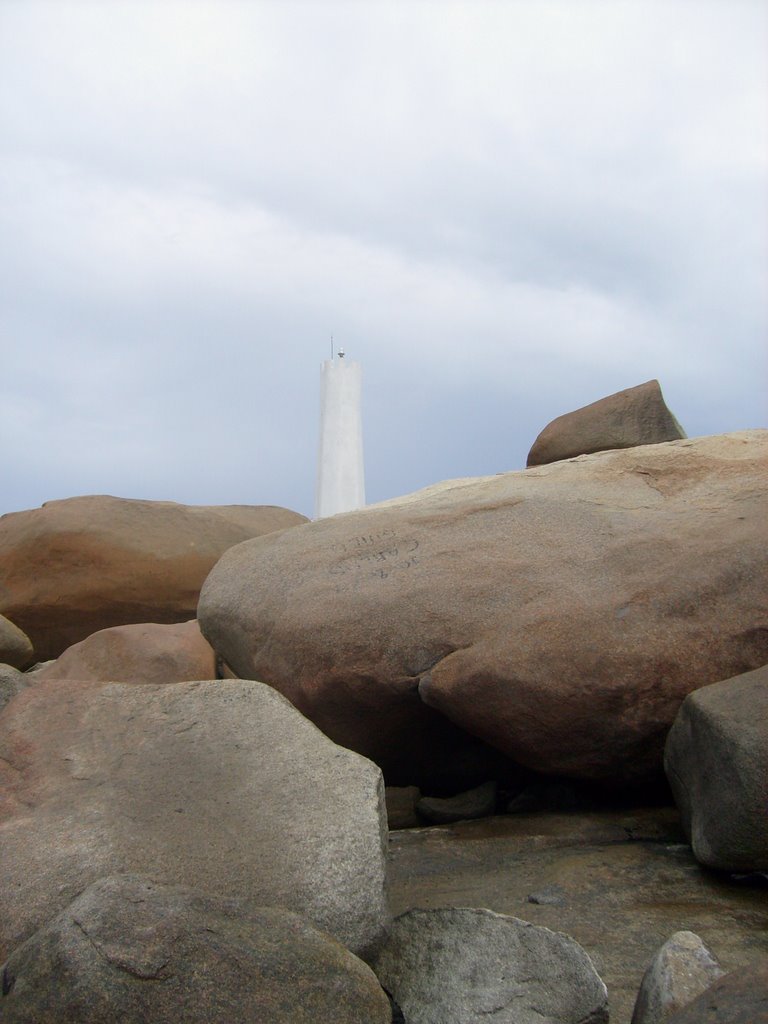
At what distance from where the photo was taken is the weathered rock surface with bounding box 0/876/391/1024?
92.6 inches

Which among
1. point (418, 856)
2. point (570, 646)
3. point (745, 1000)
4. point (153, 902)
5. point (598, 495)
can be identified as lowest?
point (418, 856)

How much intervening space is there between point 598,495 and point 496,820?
1532 mm

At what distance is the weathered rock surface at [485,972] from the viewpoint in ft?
8.98

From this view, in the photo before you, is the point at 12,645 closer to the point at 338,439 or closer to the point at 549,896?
the point at 549,896

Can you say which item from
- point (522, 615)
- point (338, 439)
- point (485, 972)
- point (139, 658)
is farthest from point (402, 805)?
point (338, 439)

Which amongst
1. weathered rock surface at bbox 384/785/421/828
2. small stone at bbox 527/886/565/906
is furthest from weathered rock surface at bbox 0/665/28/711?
small stone at bbox 527/886/565/906

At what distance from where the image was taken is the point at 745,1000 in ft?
7.52

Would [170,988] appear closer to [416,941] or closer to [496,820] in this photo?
[416,941]

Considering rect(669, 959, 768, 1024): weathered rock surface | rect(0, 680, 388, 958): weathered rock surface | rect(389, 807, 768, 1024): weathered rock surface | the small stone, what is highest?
rect(0, 680, 388, 958): weathered rock surface

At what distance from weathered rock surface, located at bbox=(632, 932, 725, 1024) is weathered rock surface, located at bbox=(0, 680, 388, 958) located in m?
0.66

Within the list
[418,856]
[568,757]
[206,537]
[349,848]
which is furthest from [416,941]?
[206,537]

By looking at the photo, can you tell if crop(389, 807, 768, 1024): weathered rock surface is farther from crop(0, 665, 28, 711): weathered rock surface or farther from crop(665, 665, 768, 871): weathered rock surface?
crop(0, 665, 28, 711): weathered rock surface

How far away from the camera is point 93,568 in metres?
8.51

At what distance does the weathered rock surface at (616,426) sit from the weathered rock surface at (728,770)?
9.82 feet
